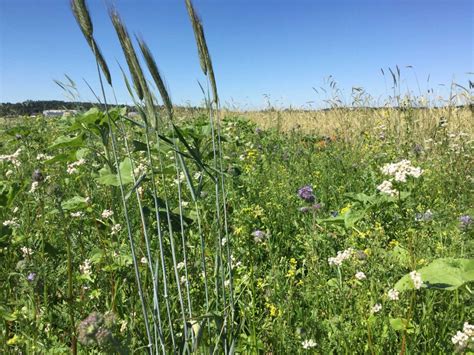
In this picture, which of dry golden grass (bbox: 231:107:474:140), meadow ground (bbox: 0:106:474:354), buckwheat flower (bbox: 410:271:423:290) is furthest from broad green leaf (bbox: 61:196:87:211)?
dry golden grass (bbox: 231:107:474:140)

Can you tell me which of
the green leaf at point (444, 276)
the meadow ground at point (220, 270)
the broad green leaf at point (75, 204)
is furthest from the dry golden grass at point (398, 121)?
the broad green leaf at point (75, 204)

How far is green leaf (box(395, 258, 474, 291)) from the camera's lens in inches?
48.3

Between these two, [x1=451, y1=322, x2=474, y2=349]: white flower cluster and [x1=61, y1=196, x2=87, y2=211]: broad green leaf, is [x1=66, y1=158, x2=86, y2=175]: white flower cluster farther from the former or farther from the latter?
[x1=451, y1=322, x2=474, y2=349]: white flower cluster

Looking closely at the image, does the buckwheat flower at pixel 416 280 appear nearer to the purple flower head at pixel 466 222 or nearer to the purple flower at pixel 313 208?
the purple flower at pixel 313 208

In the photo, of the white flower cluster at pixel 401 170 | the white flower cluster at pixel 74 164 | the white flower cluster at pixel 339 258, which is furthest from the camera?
the white flower cluster at pixel 74 164

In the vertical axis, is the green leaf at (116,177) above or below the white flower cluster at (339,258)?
above

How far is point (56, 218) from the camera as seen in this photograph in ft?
8.56

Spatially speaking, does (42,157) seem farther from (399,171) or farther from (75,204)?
(399,171)

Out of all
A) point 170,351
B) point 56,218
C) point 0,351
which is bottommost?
point 170,351

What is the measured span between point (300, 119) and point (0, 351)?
12.2 meters

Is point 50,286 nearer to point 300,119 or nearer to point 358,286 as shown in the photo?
point 358,286

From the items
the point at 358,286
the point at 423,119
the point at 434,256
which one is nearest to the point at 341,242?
the point at 434,256

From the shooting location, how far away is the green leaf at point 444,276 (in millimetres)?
1228

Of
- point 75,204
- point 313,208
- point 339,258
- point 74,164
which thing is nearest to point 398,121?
point 313,208
